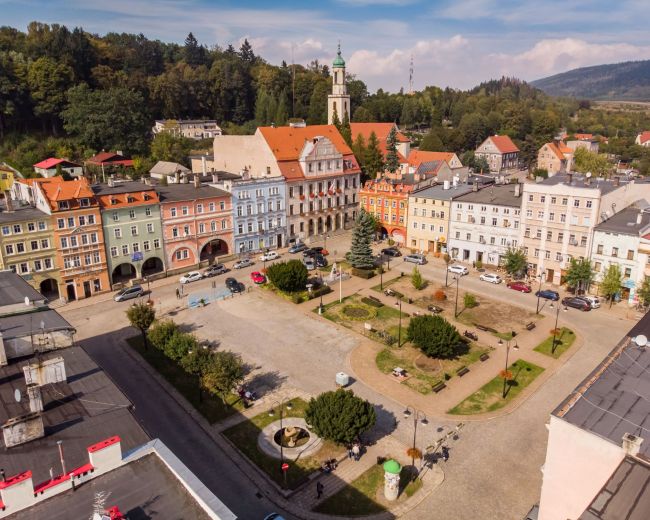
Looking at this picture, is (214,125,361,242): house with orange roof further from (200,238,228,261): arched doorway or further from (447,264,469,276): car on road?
(447,264,469,276): car on road

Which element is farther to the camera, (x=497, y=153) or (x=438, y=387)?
(x=497, y=153)

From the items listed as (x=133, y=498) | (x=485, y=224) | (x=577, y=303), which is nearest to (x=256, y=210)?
(x=485, y=224)

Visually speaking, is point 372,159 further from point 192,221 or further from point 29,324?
point 29,324

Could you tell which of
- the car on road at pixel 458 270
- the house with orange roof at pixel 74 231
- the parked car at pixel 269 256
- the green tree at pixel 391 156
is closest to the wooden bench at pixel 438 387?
the car on road at pixel 458 270

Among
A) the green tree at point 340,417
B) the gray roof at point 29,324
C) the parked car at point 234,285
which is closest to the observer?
the gray roof at point 29,324

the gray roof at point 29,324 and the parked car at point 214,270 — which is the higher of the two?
the gray roof at point 29,324

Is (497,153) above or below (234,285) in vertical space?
above

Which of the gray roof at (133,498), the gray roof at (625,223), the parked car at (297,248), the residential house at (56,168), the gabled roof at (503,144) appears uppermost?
the gabled roof at (503,144)

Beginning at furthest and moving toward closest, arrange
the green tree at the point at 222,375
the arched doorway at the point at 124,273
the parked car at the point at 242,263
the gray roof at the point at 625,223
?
the parked car at the point at 242,263 → the arched doorway at the point at 124,273 → the gray roof at the point at 625,223 → the green tree at the point at 222,375

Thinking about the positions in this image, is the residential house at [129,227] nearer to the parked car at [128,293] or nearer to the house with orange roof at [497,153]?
the parked car at [128,293]
